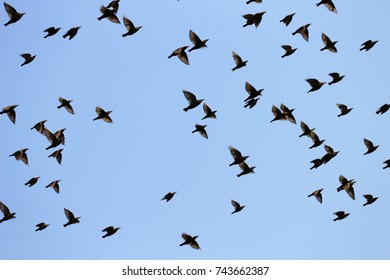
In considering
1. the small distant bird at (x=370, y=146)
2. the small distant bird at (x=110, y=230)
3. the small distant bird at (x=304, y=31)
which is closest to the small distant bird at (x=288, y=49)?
the small distant bird at (x=304, y=31)

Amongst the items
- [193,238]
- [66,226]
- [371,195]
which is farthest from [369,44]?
[66,226]

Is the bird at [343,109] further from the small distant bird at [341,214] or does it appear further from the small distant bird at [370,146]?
the small distant bird at [341,214]

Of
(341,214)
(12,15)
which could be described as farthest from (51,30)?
(341,214)

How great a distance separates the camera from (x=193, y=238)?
5416 cm

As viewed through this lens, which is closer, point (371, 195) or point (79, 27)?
point (79, 27)

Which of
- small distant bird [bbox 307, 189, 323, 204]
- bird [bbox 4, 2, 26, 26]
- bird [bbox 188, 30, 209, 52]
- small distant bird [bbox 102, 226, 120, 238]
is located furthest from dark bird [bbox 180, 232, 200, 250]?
bird [bbox 4, 2, 26, 26]

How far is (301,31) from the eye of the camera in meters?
54.7

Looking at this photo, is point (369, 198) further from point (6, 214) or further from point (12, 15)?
point (12, 15)

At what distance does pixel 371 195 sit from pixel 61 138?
15.1 metres

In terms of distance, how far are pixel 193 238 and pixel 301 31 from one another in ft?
34.8

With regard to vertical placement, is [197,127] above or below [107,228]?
above
